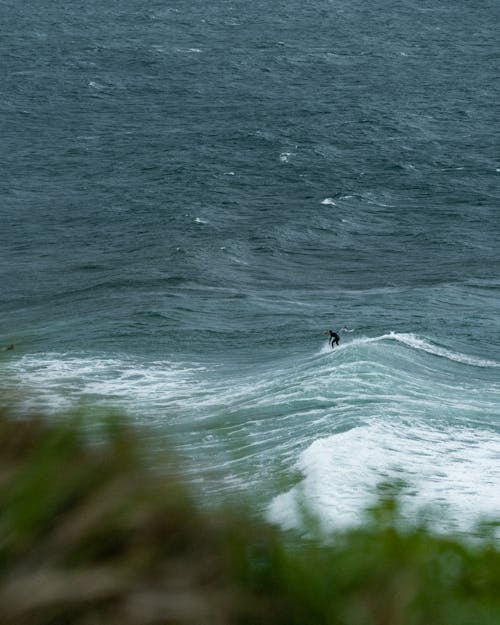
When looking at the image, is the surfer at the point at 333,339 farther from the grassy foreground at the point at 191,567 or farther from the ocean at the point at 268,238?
the grassy foreground at the point at 191,567

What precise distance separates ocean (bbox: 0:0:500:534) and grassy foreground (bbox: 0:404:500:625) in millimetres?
120

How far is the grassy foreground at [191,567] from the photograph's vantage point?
2.49 m

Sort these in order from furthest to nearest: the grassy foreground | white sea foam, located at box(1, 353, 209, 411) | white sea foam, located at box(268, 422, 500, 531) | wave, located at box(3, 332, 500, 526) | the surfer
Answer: the surfer, white sea foam, located at box(1, 353, 209, 411), wave, located at box(3, 332, 500, 526), white sea foam, located at box(268, 422, 500, 531), the grassy foreground

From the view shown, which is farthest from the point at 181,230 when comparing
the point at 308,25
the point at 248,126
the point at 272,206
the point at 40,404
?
the point at 308,25

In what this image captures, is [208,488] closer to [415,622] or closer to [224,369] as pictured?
[415,622]

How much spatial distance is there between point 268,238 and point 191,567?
59409 millimetres

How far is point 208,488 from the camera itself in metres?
3.20

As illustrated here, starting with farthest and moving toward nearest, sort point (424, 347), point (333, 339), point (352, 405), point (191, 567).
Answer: point (424, 347)
point (333, 339)
point (352, 405)
point (191, 567)

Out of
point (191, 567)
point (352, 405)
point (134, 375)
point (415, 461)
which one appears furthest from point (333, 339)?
point (191, 567)

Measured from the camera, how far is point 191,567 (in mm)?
2707

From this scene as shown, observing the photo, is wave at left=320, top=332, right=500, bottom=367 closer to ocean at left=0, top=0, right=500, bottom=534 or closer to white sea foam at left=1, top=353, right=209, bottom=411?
ocean at left=0, top=0, right=500, bottom=534

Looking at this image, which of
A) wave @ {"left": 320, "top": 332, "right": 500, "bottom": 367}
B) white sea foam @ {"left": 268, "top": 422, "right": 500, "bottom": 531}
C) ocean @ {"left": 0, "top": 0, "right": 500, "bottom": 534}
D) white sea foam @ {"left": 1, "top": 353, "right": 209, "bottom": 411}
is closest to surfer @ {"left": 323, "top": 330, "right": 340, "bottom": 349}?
wave @ {"left": 320, "top": 332, "right": 500, "bottom": 367}

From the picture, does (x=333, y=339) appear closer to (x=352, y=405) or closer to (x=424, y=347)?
(x=424, y=347)

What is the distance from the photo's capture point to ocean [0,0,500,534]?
78.4ft
